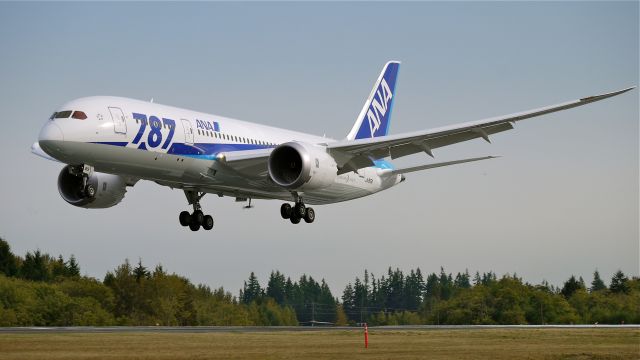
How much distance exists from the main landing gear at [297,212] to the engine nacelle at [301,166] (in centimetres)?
360

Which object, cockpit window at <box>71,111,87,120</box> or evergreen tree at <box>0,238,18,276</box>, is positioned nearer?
cockpit window at <box>71,111,87,120</box>

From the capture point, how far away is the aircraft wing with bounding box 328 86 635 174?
3962 cm

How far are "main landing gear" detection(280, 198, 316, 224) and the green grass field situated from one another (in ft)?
17.8

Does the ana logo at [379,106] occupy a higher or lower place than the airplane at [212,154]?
higher

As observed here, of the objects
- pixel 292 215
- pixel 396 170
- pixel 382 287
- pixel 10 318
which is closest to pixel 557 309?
pixel 396 170

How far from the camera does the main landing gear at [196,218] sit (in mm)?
47906

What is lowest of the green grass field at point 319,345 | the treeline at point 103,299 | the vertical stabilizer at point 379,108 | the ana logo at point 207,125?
the green grass field at point 319,345

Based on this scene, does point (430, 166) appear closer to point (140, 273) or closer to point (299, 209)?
point (299, 209)

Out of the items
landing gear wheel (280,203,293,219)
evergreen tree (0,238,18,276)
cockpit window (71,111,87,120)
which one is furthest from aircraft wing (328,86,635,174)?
evergreen tree (0,238,18,276)

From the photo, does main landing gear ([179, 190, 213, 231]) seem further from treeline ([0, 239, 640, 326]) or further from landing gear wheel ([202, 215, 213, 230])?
treeline ([0, 239, 640, 326])

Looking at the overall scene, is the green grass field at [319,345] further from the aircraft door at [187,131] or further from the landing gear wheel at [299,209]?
the aircraft door at [187,131]

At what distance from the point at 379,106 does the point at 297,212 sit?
14.0m

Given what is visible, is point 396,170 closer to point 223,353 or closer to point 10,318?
point 223,353

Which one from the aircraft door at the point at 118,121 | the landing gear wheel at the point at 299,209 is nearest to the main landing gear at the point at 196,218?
the landing gear wheel at the point at 299,209
